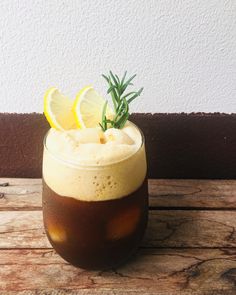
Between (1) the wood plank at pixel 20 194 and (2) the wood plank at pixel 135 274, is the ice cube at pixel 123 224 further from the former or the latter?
(1) the wood plank at pixel 20 194

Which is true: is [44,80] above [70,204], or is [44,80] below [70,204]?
above

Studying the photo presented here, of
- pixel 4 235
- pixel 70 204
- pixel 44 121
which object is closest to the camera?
pixel 70 204

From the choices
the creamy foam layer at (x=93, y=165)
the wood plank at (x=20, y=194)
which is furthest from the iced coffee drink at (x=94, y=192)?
the wood plank at (x=20, y=194)

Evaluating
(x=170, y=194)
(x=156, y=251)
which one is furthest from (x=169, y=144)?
(x=156, y=251)

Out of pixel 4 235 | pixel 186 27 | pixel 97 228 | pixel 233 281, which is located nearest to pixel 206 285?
pixel 233 281

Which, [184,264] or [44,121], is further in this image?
[44,121]

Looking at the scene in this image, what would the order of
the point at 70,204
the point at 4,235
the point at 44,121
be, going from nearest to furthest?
1. the point at 70,204
2. the point at 4,235
3. the point at 44,121

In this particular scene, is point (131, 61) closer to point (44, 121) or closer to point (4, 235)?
point (44, 121)
